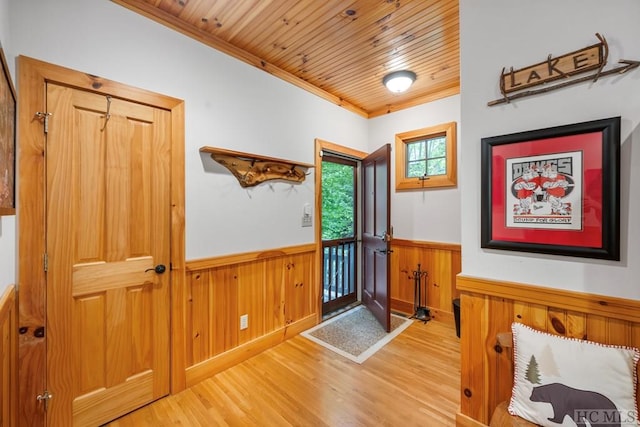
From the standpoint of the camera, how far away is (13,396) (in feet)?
4.13

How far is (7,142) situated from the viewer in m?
1.16

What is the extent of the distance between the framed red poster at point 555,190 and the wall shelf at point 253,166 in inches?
68.1

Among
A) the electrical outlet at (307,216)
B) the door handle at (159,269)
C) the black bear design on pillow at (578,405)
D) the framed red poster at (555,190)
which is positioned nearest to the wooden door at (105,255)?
the door handle at (159,269)

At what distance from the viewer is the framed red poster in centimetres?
116

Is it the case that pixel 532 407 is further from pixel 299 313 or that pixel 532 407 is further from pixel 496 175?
pixel 299 313

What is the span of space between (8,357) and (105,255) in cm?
63

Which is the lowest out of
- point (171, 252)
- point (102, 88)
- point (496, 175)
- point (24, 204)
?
point (171, 252)

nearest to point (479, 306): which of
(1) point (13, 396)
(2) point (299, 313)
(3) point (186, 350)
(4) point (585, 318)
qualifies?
(4) point (585, 318)

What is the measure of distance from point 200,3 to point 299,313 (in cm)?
278

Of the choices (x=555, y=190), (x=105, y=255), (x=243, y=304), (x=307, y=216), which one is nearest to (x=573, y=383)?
(x=555, y=190)

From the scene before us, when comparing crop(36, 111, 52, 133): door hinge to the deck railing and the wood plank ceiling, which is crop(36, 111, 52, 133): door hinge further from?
the deck railing

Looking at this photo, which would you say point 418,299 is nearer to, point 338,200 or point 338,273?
point 338,273

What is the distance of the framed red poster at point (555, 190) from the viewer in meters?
1.16

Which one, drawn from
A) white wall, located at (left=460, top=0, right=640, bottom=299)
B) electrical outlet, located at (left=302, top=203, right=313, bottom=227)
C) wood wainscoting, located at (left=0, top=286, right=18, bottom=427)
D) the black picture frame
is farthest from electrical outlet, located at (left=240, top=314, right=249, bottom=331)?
white wall, located at (left=460, top=0, right=640, bottom=299)
